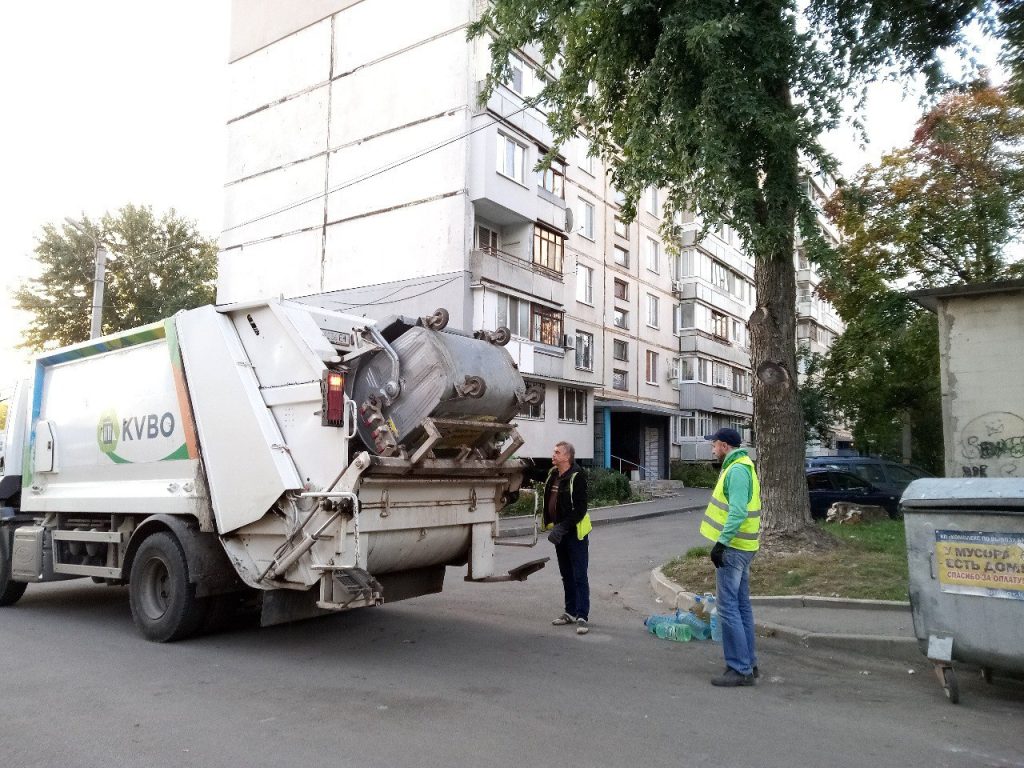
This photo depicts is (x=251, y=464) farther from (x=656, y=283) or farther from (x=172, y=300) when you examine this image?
(x=656, y=283)

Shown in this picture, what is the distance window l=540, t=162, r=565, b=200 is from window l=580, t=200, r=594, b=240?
9.18 ft

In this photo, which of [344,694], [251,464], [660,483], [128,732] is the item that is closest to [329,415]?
[251,464]

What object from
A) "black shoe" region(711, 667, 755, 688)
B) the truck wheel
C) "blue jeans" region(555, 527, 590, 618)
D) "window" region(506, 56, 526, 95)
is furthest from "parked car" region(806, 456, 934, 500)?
"window" region(506, 56, 526, 95)

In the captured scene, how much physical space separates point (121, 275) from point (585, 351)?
1782 cm

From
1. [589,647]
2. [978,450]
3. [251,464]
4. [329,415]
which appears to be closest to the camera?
[329,415]

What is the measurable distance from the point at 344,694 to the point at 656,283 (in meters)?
33.3

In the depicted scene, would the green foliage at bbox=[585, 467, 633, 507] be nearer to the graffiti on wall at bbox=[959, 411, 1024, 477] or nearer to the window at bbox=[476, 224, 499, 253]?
the window at bbox=[476, 224, 499, 253]

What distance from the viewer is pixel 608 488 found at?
83.9ft

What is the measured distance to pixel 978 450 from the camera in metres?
9.30

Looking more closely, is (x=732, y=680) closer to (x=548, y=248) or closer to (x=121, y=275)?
(x=548, y=248)

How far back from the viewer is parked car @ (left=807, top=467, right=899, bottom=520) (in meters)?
16.8

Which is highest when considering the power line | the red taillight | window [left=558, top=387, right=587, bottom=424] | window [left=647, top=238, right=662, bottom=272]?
window [left=647, top=238, right=662, bottom=272]

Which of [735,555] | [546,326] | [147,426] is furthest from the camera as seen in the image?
[546,326]

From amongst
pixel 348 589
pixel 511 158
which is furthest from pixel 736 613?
pixel 511 158
